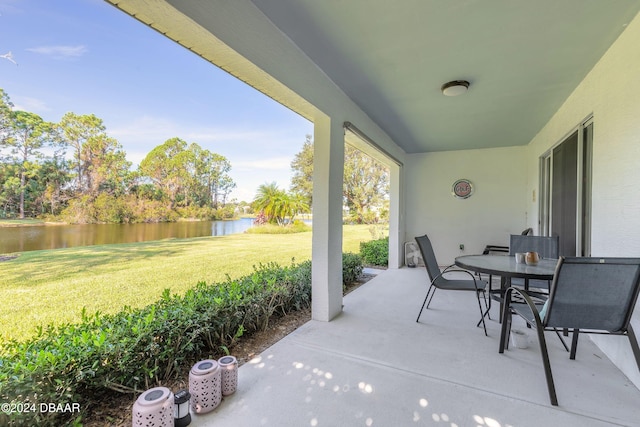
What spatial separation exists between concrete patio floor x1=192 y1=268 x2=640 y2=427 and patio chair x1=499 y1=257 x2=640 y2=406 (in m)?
0.23

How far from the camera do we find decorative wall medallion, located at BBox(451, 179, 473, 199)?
5.87 meters

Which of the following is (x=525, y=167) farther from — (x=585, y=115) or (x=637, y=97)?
(x=637, y=97)

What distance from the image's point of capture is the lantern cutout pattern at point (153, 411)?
125 centimetres

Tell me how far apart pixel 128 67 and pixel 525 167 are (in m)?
6.78

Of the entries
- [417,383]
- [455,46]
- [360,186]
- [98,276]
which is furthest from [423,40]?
[360,186]

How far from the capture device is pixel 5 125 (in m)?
1.83

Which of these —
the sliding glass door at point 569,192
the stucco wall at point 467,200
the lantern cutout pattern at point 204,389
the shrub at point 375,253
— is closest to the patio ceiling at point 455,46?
the sliding glass door at point 569,192

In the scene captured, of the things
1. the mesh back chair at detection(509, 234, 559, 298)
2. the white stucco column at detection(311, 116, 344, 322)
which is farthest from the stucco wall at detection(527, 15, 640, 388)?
the white stucco column at detection(311, 116, 344, 322)

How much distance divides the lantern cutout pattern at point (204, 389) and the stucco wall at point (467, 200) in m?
5.34

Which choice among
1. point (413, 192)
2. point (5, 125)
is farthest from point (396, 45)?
point (413, 192)

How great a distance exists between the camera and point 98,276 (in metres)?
3.08

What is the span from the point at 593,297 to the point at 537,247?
1859 millimetres

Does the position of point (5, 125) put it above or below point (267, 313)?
above

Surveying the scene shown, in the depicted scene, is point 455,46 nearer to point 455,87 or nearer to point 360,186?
point 455,87
